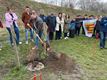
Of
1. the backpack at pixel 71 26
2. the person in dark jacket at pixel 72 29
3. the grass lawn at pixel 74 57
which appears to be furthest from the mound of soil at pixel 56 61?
the backpack at pixel 71 26

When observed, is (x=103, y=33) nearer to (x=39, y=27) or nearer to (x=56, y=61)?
(x=39, y=27)

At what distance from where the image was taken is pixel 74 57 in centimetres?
1495

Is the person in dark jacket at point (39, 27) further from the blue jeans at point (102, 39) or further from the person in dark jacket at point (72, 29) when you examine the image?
the person in dark jacket at point (72, 29)

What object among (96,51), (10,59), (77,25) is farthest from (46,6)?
(10,59)

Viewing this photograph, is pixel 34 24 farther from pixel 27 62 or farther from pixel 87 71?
pixel 87 71

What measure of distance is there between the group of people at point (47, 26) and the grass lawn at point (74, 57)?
0.59 meters

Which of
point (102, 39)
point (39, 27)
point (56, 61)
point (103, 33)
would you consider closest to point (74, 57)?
point (56, 61)

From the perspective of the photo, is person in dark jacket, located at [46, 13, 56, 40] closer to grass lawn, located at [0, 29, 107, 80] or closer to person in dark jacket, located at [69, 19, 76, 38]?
grass lawn, located at [0, 29, 107, 80]

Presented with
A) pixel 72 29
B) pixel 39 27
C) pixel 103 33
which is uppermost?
pixel 39 27

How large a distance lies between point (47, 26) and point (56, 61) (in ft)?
15.8

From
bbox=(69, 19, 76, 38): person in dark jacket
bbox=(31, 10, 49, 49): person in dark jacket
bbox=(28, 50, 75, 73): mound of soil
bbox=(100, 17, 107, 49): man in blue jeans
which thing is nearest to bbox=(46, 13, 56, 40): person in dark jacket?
bbox=(69, 19, 76, 38): person in dark jacket

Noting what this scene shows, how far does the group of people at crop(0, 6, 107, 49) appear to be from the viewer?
49.9 feet

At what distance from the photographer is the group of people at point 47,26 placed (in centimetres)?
1520

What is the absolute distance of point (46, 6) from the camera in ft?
150
